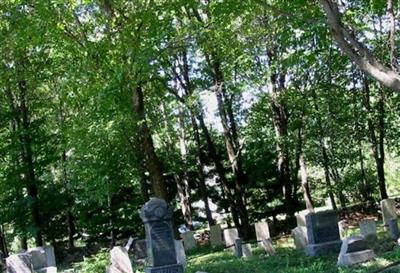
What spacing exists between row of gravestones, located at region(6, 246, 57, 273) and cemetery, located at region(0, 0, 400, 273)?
0.18 feet

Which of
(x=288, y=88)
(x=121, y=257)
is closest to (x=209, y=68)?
(x=288, y=88)

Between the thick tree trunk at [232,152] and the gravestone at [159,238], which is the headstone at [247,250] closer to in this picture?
the gravestone at [159,238]

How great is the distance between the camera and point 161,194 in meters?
16.0

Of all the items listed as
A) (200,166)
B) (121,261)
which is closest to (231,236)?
(121,261)

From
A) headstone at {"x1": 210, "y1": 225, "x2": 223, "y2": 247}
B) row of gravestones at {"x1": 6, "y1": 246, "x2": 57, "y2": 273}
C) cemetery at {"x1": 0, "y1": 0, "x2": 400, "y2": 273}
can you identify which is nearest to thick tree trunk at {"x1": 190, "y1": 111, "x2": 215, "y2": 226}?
cemetery at {"x1": 0, "y1": 0, "x2": 400, "y2": 273}

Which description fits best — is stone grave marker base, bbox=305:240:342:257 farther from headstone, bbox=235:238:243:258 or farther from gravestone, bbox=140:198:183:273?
gravestone, bbox=140:198:183:273

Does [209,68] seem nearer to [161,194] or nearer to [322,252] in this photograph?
[161,194]

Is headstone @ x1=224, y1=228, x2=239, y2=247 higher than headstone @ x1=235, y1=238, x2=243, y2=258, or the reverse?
headstone @ x1=224, y1=228, x2=239, y2=247

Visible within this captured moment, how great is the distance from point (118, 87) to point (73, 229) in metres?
14.0

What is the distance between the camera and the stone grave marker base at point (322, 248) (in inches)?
520

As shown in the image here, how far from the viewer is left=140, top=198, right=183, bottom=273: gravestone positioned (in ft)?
39.8

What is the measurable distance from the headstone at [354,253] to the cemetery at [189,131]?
0.03m

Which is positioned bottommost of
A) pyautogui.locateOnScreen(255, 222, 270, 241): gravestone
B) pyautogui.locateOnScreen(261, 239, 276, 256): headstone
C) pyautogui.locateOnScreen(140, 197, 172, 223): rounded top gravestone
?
pyautogui.locateOnScreen(261, 239, 276, 256): headstone

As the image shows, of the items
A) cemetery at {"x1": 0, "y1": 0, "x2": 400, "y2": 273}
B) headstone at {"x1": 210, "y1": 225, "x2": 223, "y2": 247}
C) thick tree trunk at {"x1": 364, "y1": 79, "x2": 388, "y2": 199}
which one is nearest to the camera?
cemetery at {"x1": 0, "y1": 0, "x2": 400, "y2": 273}
